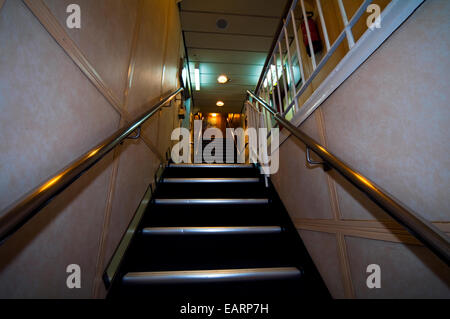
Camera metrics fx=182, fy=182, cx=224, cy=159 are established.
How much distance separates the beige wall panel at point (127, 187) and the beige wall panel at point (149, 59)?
289 millimetres

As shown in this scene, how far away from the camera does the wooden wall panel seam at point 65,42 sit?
0.56 metres

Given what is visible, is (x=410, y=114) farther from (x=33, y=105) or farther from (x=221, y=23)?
(x=221, y=23)

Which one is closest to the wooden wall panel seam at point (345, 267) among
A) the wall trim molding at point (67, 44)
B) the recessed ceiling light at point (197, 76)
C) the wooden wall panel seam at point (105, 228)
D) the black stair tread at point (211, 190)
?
the black stair tread at point (211, 190)

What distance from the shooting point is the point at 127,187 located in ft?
3.82

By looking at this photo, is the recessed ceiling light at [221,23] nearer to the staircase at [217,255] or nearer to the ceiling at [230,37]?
the ceiling at [230,37]

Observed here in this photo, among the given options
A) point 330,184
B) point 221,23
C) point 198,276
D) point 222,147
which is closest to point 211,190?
point 198,276

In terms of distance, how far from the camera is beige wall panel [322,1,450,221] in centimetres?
52

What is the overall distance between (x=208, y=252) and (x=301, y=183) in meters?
0.79

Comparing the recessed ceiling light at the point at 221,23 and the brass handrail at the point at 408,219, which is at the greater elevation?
the recessed ceiling light at the point at 221,23
